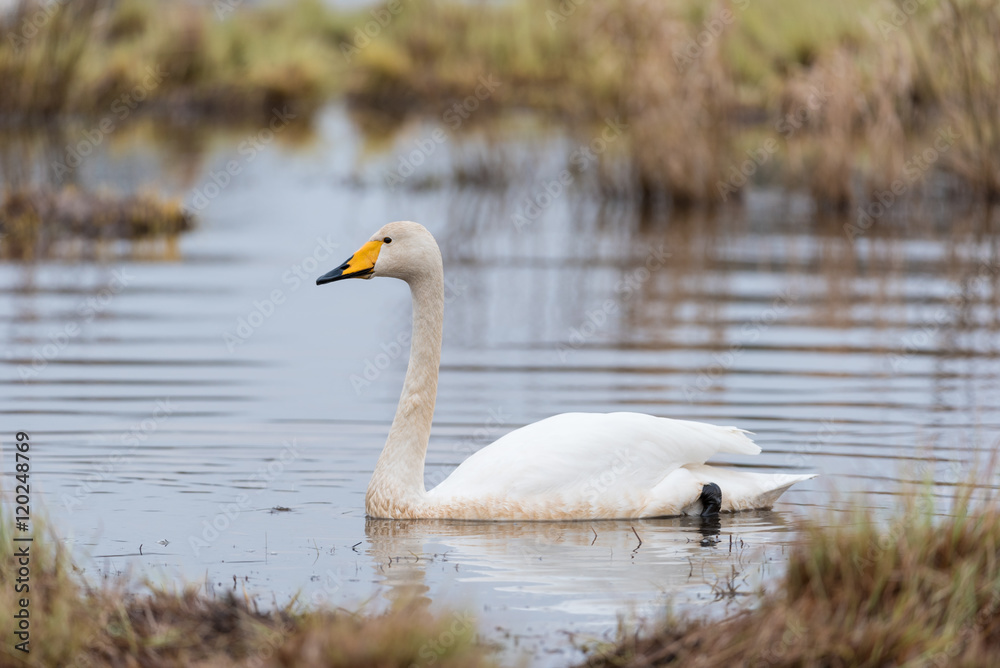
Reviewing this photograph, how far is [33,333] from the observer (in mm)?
12641

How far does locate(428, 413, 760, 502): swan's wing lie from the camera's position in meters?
7.55

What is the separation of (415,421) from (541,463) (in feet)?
2.40

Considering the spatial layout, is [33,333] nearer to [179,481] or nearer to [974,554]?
[179,481]

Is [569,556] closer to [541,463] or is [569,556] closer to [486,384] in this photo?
[541,463]

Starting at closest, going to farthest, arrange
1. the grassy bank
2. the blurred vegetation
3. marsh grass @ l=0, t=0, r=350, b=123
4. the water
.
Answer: the water → the grassy bank → the blurred vegetation → marsh grass @ l=0, t=0, r=350, b=123

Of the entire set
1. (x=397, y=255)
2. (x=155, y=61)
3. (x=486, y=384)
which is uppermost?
(x=155, y=61)

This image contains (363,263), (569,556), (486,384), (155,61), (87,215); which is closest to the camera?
(569,556)

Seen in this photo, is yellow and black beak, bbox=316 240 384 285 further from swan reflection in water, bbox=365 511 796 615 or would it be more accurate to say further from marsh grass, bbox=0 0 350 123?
marsh grass, bbox=0 0 350 123

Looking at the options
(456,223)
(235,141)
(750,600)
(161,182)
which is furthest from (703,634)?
(235,141)

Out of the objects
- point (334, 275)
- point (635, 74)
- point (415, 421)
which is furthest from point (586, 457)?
point (635, 74)

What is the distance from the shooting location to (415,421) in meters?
7.88

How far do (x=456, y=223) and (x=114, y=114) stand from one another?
2088cm

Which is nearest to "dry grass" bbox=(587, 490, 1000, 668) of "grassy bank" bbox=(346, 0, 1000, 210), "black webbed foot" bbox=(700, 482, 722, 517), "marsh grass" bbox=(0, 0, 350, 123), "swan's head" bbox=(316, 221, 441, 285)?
"black webbed foot" bbox=(700, 482, 722, 517)

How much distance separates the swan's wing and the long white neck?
16 centimetres
